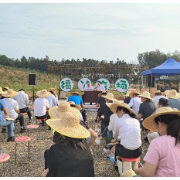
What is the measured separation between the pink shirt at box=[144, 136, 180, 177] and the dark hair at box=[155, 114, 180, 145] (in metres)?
0.05

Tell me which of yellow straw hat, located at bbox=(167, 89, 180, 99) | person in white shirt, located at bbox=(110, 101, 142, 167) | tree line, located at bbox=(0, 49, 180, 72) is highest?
tree line, located at bbox=(0, 49, 180, 72)

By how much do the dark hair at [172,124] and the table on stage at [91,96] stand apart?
7.43 metres

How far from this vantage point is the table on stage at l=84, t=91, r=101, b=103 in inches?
368

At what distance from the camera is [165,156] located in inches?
62.5

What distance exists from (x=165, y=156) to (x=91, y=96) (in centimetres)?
786

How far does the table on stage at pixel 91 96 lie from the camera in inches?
368

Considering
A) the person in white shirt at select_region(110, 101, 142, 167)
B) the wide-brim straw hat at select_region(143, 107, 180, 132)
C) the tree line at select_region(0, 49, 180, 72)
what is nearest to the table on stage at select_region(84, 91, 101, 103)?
the person in white shirt at select_region(110, 101, 142, 167)

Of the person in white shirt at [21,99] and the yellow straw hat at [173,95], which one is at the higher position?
the yellow straw hat at [173,95]

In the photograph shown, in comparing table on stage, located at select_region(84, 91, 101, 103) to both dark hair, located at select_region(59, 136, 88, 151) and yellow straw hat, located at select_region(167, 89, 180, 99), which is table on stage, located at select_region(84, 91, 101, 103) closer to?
yellow straw hat, located at select_region(167, 89, 180, 99)

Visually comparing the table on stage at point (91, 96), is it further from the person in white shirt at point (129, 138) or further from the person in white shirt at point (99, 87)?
the person in white shirt at point (129, 138)

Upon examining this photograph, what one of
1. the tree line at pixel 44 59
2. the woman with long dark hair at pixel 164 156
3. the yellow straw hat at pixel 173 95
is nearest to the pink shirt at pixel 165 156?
the woman with long dark hair at pixel 164 156

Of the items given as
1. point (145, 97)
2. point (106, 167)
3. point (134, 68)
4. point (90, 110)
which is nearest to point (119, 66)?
point (134, 68)

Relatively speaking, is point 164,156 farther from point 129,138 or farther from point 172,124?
point 129,138

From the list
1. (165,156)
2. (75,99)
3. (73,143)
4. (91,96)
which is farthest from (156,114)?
(91,96)
